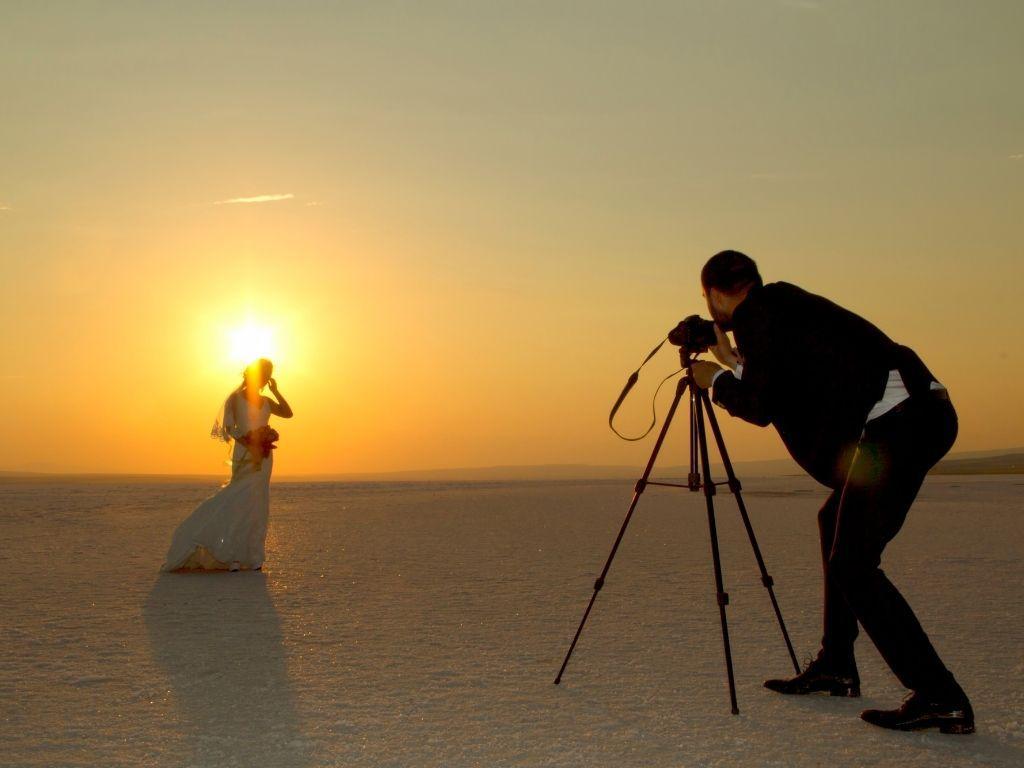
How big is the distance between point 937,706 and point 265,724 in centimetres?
284

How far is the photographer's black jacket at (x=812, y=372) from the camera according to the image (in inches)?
173

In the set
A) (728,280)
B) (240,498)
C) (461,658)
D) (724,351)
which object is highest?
(728,280)

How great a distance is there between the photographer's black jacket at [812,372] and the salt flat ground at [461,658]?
1.27m

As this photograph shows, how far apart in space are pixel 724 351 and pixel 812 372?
1.64 feet

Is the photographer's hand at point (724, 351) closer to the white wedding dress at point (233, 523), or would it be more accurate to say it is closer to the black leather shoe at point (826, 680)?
the black leather shoe at point (826, 680)

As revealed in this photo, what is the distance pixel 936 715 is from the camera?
4.26 meters

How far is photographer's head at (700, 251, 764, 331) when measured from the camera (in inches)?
187

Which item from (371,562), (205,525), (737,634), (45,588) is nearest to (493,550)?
(371,562)

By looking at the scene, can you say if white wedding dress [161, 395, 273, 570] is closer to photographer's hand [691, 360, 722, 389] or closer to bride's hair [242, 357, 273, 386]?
bride's hair [242, 357, 273, 386]

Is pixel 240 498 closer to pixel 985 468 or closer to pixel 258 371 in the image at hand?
pixel 258 371

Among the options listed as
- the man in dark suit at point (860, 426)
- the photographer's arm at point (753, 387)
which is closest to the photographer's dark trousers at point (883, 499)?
the man in dark suit at point (860, 426)

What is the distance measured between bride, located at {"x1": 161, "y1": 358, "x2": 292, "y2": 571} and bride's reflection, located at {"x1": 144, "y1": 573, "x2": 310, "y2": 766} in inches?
56.7

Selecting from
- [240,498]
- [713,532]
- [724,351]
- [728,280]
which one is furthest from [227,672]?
[240,498]

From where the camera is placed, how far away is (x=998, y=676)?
17.8 ft
